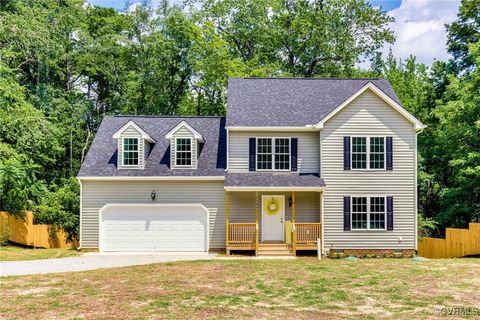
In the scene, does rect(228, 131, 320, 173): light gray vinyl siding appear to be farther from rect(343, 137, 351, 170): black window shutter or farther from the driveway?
the driveway

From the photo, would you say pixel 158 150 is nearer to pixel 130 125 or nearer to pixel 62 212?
pixel 130 125

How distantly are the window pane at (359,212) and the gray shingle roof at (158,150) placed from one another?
6.21 metres

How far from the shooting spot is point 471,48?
24516 mm

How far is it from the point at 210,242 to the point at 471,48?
18.5 m

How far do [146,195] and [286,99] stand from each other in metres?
8.50

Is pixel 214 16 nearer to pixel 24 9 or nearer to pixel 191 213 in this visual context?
pixel 24 9

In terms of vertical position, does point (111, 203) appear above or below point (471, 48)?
below

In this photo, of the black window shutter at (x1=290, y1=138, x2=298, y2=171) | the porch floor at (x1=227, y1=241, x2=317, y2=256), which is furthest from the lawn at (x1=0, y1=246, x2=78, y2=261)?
the black window shutter at (x1=290, y1=138, x2=298, y2=171)

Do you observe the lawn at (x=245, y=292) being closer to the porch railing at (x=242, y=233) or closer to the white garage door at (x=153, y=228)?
the porch railing at (x=242, y=233)

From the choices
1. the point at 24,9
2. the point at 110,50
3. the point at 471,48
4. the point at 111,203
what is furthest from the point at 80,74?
the point at 471,48

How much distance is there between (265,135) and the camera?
2000 centimetres

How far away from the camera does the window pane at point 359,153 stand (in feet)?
63.7

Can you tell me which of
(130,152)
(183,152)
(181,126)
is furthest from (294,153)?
(130,152)

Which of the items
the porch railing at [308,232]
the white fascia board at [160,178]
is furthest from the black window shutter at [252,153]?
the porch railing at [308,232]
